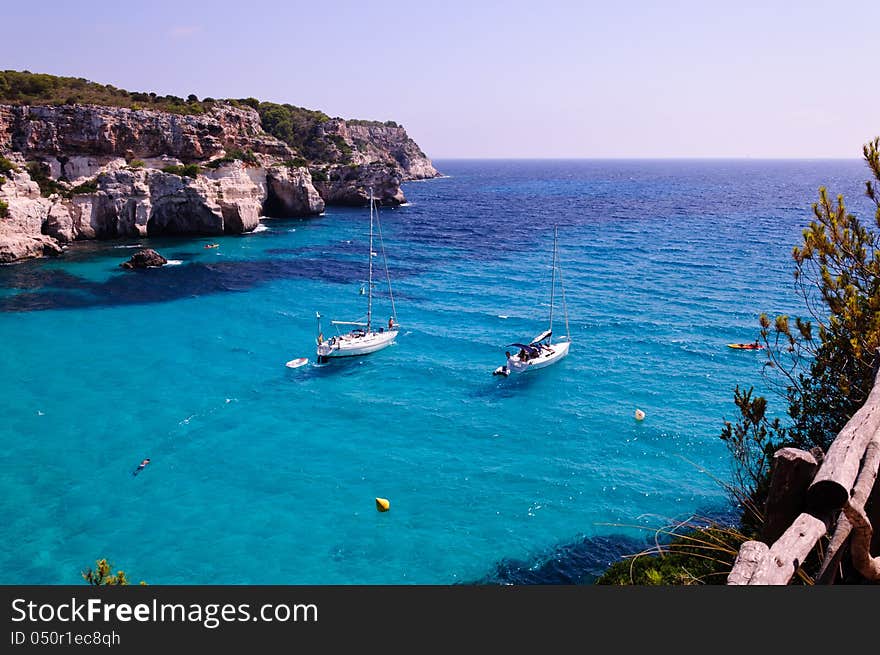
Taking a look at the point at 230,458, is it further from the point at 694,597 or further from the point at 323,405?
the point at 694,597

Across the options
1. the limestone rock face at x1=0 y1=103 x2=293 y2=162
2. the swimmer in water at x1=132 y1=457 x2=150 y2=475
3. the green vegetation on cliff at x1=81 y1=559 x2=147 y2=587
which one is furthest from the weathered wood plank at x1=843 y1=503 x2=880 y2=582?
the limestone rock face at x1=0 y1=103 x2=293 y2=162

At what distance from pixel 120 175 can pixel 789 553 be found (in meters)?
82.9

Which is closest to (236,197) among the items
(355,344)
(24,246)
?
(24,246)

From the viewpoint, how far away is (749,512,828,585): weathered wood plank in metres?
4.91

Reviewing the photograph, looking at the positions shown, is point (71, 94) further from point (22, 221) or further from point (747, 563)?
point (747, 563)

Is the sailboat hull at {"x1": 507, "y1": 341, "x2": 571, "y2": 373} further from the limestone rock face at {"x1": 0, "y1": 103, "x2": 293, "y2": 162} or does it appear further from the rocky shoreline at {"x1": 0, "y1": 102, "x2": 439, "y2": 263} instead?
the limestone rock face at {"x1": 0, "y1": 103, "x2": 293, "y2": 162}

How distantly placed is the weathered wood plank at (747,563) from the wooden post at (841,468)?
76cm

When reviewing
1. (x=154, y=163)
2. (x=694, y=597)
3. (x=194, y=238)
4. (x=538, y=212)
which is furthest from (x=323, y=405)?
(x=538, y=212)

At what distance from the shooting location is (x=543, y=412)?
31672 mm

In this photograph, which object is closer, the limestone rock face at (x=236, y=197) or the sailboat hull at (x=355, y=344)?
the sailboat hull at (x=355, y=344)

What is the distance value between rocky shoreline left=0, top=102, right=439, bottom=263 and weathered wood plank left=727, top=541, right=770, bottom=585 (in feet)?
245

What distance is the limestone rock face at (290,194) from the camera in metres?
94.1

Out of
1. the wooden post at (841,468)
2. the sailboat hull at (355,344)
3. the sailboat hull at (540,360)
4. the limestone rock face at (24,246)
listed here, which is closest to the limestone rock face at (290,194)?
the limestone rock face at (24,246)

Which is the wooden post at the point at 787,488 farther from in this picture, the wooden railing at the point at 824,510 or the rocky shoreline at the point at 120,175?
the rocky shoreline at the point at 120,175
